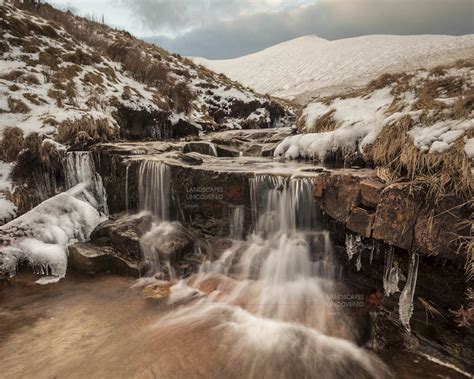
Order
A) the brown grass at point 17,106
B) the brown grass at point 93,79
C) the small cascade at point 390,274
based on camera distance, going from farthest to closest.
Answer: the brown grass at point 93,79, the brown grass at point 17,106, the small cascade at point 390,274

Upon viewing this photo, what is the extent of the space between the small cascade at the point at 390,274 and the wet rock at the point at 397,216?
0.45m

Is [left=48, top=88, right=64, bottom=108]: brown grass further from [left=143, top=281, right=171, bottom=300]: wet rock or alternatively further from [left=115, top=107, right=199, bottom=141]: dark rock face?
[left=143, top=281, right=171, bottom=300]: wet rock

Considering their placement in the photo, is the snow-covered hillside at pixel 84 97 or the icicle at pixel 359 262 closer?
the icicle at pixel 359 262

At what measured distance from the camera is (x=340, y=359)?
3.85m

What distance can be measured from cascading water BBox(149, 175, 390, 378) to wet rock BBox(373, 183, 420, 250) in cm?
135

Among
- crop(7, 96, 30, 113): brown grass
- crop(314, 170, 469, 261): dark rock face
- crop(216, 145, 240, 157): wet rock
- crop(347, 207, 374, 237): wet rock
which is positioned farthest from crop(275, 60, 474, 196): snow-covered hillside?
crop(7, 96, 30, 113): brown grass

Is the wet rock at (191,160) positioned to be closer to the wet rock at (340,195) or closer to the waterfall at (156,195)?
the waterfall at (156,195)

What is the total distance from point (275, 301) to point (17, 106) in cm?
941

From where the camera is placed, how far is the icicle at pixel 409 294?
4035 millimetres

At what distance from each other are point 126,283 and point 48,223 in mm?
2360

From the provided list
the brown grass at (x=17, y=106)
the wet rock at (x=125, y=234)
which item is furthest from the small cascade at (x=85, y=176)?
the brown grass at (x=17, y=106)

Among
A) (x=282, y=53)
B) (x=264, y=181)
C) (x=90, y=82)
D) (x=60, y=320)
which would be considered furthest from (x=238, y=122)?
(x=282, y=53)

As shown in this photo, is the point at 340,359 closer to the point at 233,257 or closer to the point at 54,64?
the point at 233,257

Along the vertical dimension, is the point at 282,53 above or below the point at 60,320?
above
